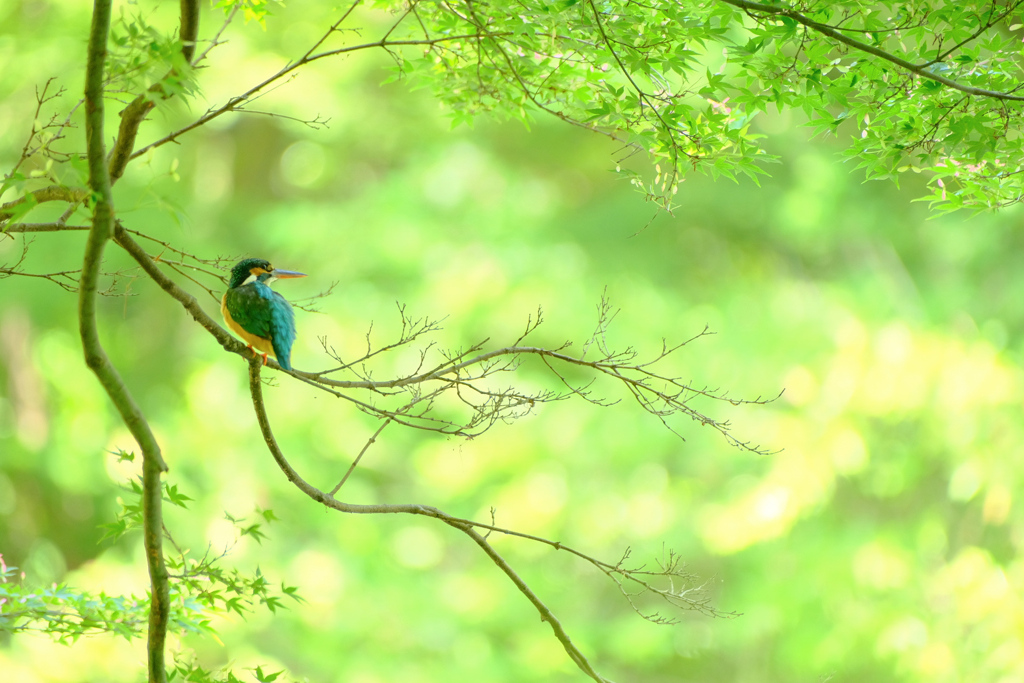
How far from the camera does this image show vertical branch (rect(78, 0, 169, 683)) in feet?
4.07

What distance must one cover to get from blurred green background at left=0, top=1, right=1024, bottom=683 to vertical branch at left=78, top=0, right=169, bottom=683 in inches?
162

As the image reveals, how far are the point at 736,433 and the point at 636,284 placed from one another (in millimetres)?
1487

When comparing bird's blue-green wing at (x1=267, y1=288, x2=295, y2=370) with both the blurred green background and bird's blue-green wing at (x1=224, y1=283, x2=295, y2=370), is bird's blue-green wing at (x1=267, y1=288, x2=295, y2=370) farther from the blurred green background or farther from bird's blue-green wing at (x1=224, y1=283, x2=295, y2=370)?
the blurred green background

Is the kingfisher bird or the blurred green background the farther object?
the blurred green background

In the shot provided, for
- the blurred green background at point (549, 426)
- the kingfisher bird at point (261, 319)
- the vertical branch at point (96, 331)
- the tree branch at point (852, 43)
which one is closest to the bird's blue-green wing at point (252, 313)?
the kingfisher bird at point (261, 319)

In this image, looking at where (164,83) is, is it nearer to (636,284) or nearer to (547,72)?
(547,72)

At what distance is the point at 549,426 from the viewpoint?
21.1 feet

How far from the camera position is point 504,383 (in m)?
6.57

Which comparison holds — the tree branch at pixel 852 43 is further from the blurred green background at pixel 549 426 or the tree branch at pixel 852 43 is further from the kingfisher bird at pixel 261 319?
the blurred green background at pixel 549 426

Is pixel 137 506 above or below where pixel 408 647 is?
below

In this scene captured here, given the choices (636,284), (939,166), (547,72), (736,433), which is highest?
(636,284)

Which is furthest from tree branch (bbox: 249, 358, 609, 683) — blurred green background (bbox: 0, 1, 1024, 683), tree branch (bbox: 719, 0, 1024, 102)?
blurred green background (bbox: 0, 1, 1024, 683)

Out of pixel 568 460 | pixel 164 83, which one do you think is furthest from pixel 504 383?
pixel 164 83

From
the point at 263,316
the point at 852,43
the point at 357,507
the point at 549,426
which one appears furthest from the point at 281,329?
the point at 549,426
